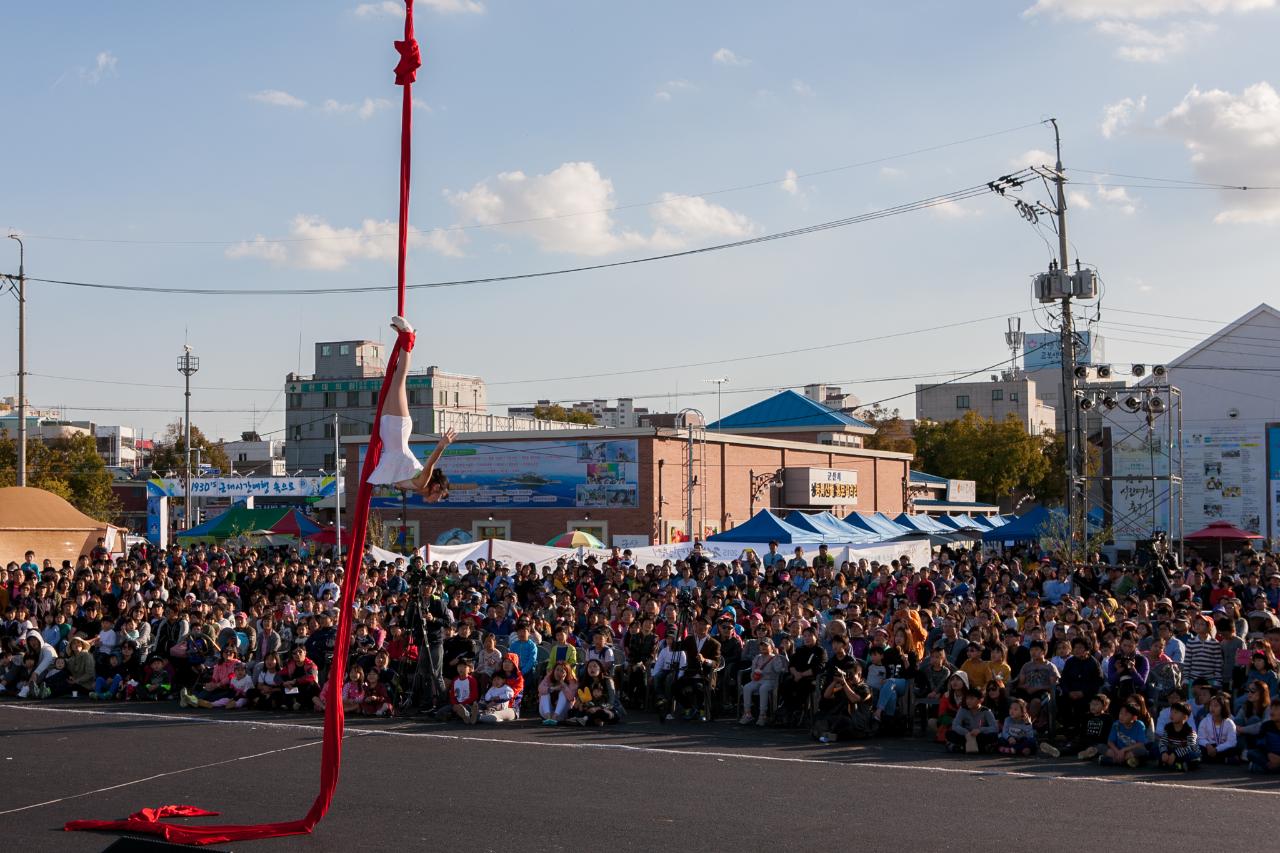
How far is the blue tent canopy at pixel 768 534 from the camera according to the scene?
86.3 feet

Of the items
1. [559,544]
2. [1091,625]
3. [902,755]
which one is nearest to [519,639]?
[902,755]

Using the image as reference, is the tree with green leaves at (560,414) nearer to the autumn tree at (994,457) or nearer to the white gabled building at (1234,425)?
the autumn tree at (994,457)

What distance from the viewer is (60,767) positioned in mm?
10914

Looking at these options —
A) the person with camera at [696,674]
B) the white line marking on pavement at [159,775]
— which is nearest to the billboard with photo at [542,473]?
the person with camera at [696,674]

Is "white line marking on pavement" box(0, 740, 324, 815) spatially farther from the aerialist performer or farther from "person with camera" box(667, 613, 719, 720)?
the aerialist performer

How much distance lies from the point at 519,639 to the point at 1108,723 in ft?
22.1

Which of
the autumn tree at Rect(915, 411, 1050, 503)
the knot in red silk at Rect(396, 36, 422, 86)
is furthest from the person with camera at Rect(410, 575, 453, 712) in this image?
the autumn tree at Rect(915, 411, 1050, 503)

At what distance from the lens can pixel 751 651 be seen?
48.0 ft

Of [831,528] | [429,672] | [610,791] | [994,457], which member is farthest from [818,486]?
[610,791]

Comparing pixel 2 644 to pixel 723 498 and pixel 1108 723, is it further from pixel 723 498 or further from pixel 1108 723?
pixel 723 498

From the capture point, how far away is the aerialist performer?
704cm

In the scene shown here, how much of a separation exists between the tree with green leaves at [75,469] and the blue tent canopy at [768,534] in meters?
33.3

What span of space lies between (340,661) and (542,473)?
1251 inches

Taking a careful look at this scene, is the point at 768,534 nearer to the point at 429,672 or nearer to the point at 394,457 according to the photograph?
the point at 429,672
